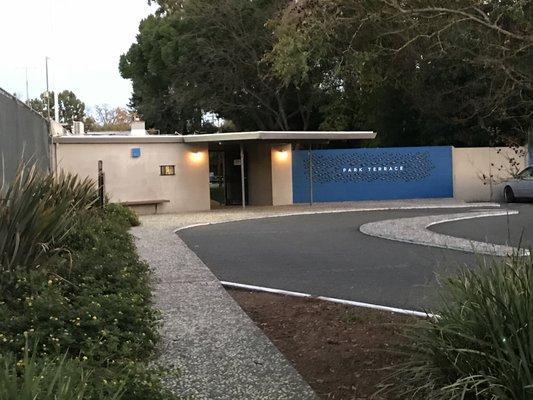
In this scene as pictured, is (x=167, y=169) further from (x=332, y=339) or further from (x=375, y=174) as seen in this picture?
(x=332, y=339)

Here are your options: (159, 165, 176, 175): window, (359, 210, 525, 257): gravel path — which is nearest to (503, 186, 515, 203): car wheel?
(359, 210, 525, 257): gravel path

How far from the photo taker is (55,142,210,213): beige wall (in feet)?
70.4

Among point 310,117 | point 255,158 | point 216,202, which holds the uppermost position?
point 310,117

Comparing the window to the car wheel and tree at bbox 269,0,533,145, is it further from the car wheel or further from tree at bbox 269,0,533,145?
tree at bbox 269,0,533,145

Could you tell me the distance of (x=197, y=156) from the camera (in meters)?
23.2

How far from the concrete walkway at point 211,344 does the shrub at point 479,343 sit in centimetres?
87

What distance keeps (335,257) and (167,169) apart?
42.5 feet

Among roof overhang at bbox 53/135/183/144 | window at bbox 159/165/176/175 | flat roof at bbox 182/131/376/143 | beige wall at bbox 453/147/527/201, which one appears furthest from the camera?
beige wall at bbox 453/147/527/201

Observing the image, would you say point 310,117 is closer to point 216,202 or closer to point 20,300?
point 216,202

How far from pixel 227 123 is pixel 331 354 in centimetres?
3873

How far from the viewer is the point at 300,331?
6168 millimetres

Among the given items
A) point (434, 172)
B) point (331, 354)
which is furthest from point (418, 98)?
point (331, 354)

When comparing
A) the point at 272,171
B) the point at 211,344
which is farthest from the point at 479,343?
the point at 272,171

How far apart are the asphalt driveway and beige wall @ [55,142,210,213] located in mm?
5903
